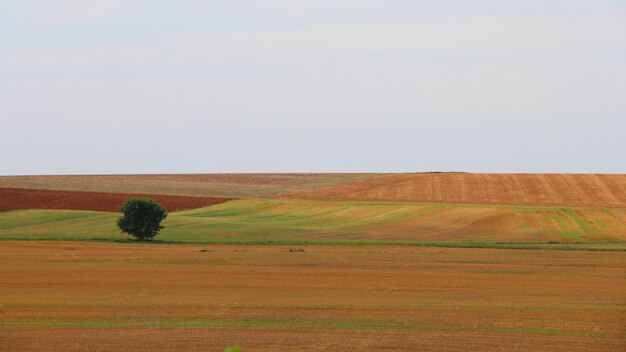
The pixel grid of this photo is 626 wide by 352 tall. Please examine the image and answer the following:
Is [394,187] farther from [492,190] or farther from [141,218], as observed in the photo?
[141,218]

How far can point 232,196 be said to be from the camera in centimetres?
10025

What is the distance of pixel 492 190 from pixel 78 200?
3931cm

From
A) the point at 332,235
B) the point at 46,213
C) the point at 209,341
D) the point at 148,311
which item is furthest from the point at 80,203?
the point at 209,341

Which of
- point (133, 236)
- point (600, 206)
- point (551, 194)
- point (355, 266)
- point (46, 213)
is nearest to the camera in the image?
point (355, 266)

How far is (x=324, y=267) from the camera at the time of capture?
47.0 metres

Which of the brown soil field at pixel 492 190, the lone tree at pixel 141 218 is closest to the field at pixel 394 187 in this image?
the brown soil field at pixel 492 190

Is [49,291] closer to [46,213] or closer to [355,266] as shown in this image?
[355,266]

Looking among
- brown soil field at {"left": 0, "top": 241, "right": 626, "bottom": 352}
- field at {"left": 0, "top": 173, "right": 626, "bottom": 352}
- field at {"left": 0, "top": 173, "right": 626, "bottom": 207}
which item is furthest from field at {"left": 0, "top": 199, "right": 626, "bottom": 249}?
brown soil field at {"left": 0, "top": 241, "right": 626, "bottom": 352}

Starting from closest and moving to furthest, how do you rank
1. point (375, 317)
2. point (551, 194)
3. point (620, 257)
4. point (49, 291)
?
1. point (375, 317)
2. point (49, 291)
3. point (620, 257)
4. point (551, 194)

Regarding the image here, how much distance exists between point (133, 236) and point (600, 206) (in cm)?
4163

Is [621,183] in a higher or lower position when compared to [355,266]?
higher

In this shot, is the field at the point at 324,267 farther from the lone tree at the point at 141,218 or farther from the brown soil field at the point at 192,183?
the lone tree at the point at 141,218

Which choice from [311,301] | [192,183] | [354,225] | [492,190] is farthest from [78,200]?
[311,301]

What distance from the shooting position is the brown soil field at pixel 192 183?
340 ft
